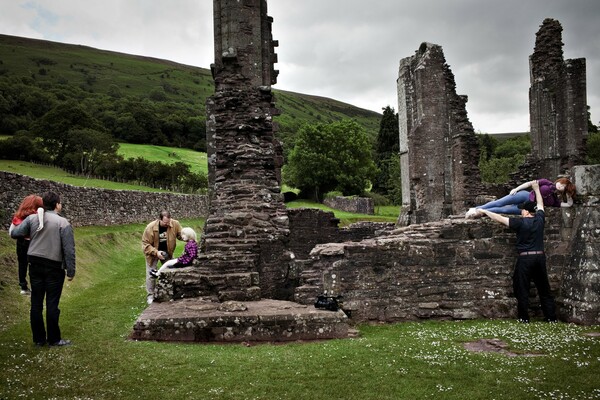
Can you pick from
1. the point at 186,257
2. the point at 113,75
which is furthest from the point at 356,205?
the point at 113,75

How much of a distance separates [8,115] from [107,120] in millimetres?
20112

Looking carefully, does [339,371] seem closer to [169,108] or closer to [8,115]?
[8,115]

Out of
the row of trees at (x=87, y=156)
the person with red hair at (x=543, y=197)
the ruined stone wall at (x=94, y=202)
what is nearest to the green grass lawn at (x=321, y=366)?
the person with red hair at (x=543, y=197)

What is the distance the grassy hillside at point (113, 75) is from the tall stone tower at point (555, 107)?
81130 millimetres

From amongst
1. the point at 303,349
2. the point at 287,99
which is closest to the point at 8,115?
the point at 303,349

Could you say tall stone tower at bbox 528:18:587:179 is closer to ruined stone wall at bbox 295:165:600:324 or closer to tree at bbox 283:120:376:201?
ruined stone wall at bbox 295:165:600:324

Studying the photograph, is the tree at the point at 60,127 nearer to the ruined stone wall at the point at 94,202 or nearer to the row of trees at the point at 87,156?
the row of trees at the point at 87,156

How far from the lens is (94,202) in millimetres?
24562

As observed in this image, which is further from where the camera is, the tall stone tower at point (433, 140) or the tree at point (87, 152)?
the tree at point (87, 152)

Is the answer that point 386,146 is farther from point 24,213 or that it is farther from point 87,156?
point 24,213

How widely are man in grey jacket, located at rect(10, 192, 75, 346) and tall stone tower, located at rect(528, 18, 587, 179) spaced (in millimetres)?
28318

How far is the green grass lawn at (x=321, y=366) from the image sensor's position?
196 inches

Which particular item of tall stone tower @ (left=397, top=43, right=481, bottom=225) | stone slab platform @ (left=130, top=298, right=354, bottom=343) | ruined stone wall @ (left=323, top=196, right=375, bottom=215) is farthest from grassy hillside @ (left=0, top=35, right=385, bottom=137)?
stone slab platform @ (left=130, top=298, right=354, bottom=343)

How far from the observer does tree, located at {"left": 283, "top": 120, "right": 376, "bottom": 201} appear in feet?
205
